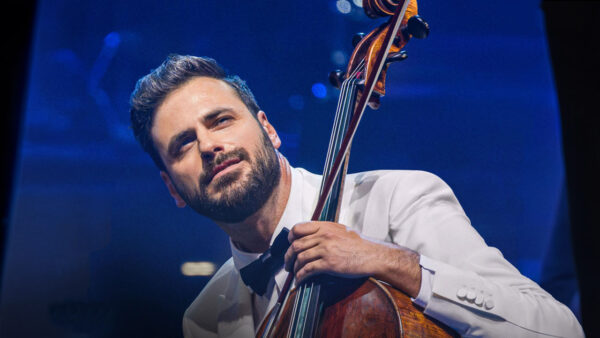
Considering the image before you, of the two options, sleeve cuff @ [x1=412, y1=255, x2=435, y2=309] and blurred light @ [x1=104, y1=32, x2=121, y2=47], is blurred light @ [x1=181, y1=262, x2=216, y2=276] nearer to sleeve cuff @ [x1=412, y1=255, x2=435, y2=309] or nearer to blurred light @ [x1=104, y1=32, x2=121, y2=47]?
sleeve cuff @ [x1=412, y1=255, x2=435, y2=309]

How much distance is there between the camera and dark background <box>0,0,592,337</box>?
1.60 m

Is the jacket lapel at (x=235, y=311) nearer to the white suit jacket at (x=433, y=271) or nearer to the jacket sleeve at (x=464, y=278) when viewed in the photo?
the white suit jacket at (x=433, y=271)

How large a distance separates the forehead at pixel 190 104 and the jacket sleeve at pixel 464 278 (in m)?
0.71

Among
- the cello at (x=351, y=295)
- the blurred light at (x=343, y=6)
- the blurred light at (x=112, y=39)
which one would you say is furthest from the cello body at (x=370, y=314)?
the blurred light at (x=112, y=39)

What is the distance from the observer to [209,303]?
→ 1.58 metres

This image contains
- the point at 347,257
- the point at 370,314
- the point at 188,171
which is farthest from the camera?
the point at 188,171

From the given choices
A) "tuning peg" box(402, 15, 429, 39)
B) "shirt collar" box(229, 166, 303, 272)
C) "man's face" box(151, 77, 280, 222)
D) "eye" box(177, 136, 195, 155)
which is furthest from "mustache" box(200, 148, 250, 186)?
"tuning peg" box(402, 15, 429, 39)

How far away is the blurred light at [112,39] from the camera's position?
179 cm

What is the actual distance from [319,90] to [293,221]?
56 cm

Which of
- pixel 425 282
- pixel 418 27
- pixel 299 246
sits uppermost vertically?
pixel 418 27

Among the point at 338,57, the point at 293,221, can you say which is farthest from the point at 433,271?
the point at 338,57

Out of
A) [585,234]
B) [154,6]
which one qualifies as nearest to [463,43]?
[585,234]

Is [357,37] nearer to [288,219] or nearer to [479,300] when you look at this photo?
[288,219]

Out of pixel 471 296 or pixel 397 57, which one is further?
pixel 397 57
